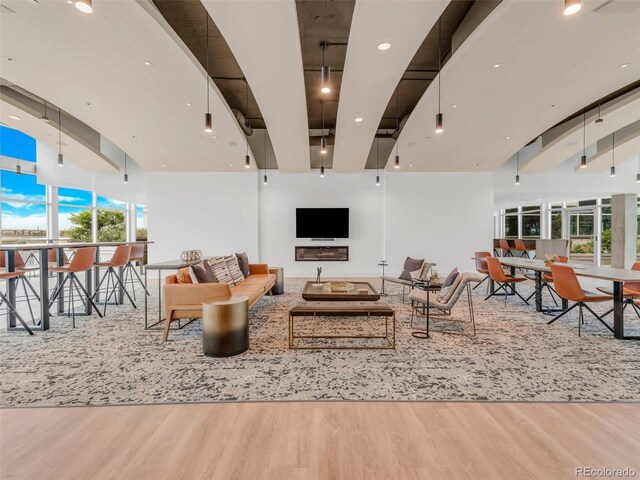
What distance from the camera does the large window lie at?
773 cm

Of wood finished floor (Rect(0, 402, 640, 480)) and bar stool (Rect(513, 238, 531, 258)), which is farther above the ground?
bar stool (Rect(513, 238, 531, 258))

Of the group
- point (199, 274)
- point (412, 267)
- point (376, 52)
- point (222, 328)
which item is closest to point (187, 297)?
point (199, 274)

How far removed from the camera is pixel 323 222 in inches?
336

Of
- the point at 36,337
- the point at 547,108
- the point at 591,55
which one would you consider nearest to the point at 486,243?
the point at 547,108

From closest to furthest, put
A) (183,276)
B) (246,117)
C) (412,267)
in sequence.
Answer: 1. (183,276)
2. (412,267)
3. (246,117)

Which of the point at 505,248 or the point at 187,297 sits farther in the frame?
the point at 505,248

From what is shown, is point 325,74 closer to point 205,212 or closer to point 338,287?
point 338,287

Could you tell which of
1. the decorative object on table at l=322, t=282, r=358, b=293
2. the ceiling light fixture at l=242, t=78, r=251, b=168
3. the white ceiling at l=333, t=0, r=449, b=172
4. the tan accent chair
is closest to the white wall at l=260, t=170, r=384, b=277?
the ceiling light fixture at l=242, t=78, r=251, b=168

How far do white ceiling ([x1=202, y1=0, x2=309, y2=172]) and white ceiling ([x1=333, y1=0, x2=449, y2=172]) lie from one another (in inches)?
28.3

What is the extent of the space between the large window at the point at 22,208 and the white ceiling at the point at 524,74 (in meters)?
10.2

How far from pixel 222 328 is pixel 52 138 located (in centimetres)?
752

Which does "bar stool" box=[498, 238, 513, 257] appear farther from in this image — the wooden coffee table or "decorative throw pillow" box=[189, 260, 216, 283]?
"decorative throw pillow" box=[189, 260, 216, 283]

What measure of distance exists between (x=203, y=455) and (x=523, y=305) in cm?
588

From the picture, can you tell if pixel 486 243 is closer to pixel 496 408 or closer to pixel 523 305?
pixel 523 305
